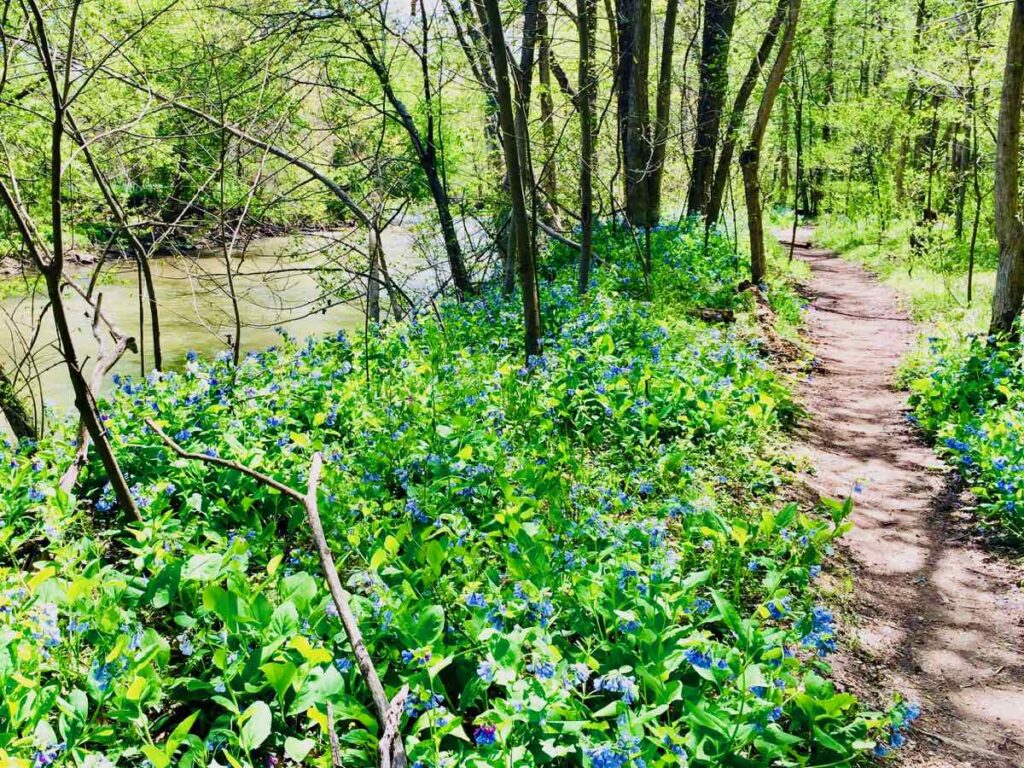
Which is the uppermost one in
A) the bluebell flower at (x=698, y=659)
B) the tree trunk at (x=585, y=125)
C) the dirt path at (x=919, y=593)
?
the tree trunk at (x=585, y=125)

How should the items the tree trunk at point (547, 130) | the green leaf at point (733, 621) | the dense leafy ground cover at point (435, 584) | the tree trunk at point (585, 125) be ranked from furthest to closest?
the tree trunk at point (547, 130), the tree trunk at point (585, 125), the green leaf at point (733, 621), the dense leafy ground cover at point (435, 584)

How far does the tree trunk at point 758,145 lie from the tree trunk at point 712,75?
4.84 ft

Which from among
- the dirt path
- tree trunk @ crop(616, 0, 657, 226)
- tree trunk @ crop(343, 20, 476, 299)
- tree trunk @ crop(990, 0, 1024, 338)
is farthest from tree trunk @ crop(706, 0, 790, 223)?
the dirt path

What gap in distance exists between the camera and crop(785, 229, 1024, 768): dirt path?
2.60 meters

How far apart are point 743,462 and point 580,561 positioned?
1.85 meters

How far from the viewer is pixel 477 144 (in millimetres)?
9047

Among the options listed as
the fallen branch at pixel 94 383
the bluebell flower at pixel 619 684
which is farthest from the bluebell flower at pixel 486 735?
the fallen branch at pixel 94 383

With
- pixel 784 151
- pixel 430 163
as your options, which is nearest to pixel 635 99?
pixel 430 163

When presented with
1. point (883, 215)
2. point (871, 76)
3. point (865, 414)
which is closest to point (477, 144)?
point (865, 414)

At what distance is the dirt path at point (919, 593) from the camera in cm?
260

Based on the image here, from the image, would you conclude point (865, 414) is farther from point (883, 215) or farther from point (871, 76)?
point (871, 76)

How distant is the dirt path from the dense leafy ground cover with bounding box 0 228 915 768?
1.30 feet

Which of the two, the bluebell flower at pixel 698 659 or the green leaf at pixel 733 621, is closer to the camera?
the bluebell flower at pixel 698 659

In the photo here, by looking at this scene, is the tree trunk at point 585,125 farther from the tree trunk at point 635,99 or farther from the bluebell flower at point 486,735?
the bluebell flower at point 486,735
